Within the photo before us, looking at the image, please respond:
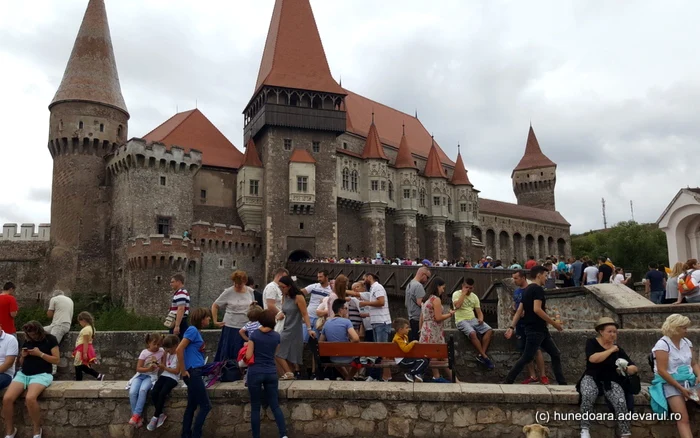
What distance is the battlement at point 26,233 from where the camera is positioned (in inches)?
1561

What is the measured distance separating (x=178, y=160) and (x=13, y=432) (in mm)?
31833

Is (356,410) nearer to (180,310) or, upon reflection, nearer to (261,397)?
(261,397)

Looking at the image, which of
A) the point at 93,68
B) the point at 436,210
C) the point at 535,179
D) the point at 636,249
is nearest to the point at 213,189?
the point at 93,68

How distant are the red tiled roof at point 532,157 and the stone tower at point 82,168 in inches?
2194

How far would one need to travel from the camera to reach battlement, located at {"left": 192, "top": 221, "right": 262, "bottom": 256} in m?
36.5

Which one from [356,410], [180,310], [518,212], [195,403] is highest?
[518,212]

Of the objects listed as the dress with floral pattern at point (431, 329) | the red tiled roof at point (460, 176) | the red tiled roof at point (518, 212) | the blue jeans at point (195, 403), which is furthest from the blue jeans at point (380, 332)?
the red tiled roof at point (518, 212)

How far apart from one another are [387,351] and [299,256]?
109ft

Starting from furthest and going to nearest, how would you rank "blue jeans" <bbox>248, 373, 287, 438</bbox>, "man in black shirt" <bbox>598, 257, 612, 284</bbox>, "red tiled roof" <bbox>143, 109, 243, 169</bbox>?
1. "red tiled roof" <bbox>143, 109, 243, 169</bbox>
2. "man in black shirt" <bbox>598, 257, 612, 284</bbox>
3. "blue jeans" <bbox>248, 373, 287, 438</bbox>

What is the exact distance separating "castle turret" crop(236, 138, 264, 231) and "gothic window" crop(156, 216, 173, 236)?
5270 mm

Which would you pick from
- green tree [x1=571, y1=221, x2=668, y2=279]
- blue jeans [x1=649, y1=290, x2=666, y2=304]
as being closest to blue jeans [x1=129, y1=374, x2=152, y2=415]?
blue jeans [x1=649, y1=290, x2=666, y2=304]

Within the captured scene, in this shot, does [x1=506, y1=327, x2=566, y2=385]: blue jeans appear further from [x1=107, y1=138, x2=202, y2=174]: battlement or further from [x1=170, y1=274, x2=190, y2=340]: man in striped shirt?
[x1=107, y1=138, x2=202, y2=174]: battlement

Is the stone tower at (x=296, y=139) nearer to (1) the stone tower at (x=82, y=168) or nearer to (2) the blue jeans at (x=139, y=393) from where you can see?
(1) the stone tower at (x=82, y=168)

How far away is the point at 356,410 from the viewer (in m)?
6.49
